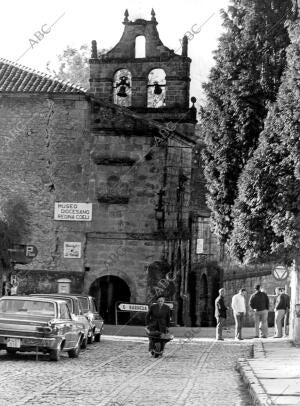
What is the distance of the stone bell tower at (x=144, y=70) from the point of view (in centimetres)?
4319


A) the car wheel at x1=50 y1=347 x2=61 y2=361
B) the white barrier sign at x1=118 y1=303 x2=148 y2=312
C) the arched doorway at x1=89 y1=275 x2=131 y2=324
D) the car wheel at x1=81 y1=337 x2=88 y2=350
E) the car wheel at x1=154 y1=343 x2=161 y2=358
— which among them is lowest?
the car wheel at x1=50 y1=347 x2=61 y2=361

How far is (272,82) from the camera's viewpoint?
29391 millimetres

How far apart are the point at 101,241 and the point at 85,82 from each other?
25.9 meters

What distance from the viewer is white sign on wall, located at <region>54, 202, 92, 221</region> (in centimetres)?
4238

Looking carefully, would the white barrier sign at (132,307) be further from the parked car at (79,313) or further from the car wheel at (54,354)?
the car wheel at (54,354)

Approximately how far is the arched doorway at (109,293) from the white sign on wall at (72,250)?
1.40 m

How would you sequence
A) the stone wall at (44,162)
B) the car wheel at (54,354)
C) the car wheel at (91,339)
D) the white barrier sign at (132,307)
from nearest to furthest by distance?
1. the car wheel at (54,354)
2. the car wheel at (91,339)
3. the white barrier sign at (132,307)
4. the stone wall at (44,162)

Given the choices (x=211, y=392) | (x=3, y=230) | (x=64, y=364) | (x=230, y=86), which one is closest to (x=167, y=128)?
(x=3, y=230)

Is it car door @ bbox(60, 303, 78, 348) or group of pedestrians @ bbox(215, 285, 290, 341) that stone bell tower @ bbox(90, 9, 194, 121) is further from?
car door @ bbox(60, 303, 78, 348)

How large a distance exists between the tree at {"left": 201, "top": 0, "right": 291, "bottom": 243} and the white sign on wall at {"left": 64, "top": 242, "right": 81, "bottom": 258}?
11.3 m

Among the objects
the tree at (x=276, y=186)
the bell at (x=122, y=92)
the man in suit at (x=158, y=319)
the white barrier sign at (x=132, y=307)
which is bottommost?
the man in suit at (x=158, y=319)

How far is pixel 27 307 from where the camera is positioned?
2273 cm

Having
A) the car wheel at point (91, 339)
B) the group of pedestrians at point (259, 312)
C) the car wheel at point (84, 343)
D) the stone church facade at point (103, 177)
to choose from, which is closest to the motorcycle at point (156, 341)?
the car wheel at point (84, 343)

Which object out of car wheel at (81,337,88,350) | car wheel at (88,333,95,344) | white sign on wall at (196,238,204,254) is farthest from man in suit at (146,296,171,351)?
white sign on wall at (196,238,204,254)
